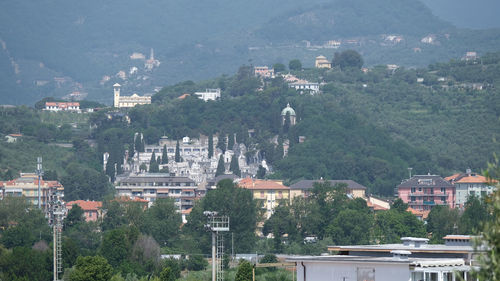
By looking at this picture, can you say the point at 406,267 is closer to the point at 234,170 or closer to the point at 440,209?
the point at 440,209

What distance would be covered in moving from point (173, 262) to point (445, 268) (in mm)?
49738

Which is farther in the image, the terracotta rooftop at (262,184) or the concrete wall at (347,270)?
the terracotta rooftop at (262,184)

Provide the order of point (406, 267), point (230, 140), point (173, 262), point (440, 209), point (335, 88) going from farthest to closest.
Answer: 1. point (335, 88)
2. point (230, 140)
3. point (440, 209)
4. point (173, 262)
5. point (406, 267)

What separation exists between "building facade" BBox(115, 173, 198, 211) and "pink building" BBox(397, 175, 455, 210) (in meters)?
25.5

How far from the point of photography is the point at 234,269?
253 ft

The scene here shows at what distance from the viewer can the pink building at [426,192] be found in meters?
128

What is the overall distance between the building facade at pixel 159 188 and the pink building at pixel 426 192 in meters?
25.5

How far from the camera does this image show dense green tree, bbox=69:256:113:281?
196ft

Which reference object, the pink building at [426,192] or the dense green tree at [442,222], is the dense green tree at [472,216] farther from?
the pink building at [426,192]

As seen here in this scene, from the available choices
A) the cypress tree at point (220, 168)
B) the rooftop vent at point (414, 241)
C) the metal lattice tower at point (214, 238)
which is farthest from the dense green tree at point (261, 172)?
the rooftop vent at point (414, 241)

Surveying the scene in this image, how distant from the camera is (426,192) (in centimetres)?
12962

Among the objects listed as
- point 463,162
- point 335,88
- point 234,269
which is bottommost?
point 234,269

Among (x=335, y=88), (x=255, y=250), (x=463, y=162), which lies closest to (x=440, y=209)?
(x=255, y=250)

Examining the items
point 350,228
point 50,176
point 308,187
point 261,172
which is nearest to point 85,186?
point 50,176
